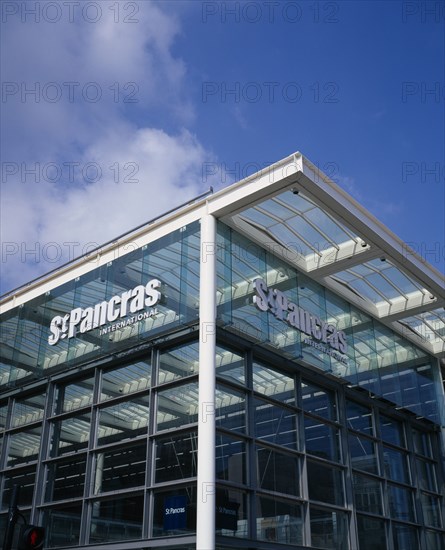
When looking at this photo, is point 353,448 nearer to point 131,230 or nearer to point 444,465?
point 444,465

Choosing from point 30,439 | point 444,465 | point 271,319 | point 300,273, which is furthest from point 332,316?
point 30,439

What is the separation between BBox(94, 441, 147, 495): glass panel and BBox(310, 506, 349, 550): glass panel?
4.16m

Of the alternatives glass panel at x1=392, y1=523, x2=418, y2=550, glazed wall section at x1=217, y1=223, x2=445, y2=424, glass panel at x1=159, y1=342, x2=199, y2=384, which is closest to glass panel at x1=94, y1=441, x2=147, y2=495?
glass panel at x1=159, y1=342, x2=199, y2=384

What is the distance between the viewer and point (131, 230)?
17453 mm

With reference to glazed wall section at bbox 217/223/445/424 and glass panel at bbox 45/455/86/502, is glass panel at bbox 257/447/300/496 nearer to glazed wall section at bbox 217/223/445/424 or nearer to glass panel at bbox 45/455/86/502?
glazed wall section at bbox 217/223/445/424

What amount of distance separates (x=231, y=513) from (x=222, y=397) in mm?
2377

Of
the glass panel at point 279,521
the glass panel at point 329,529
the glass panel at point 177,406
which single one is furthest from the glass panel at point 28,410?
the glass panel at point 329,529

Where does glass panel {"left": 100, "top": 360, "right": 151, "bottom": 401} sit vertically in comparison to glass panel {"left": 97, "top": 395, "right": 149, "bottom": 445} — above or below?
above

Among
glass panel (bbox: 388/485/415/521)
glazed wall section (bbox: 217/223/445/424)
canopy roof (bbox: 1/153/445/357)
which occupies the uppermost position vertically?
canopy roof (bbox: 1/153/445/357)

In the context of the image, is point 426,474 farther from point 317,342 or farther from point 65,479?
point 65,479

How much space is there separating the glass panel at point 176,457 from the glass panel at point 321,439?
3604 mm

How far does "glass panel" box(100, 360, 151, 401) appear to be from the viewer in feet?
52.1

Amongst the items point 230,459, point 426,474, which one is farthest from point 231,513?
point 426,474

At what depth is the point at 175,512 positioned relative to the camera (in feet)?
44.1
